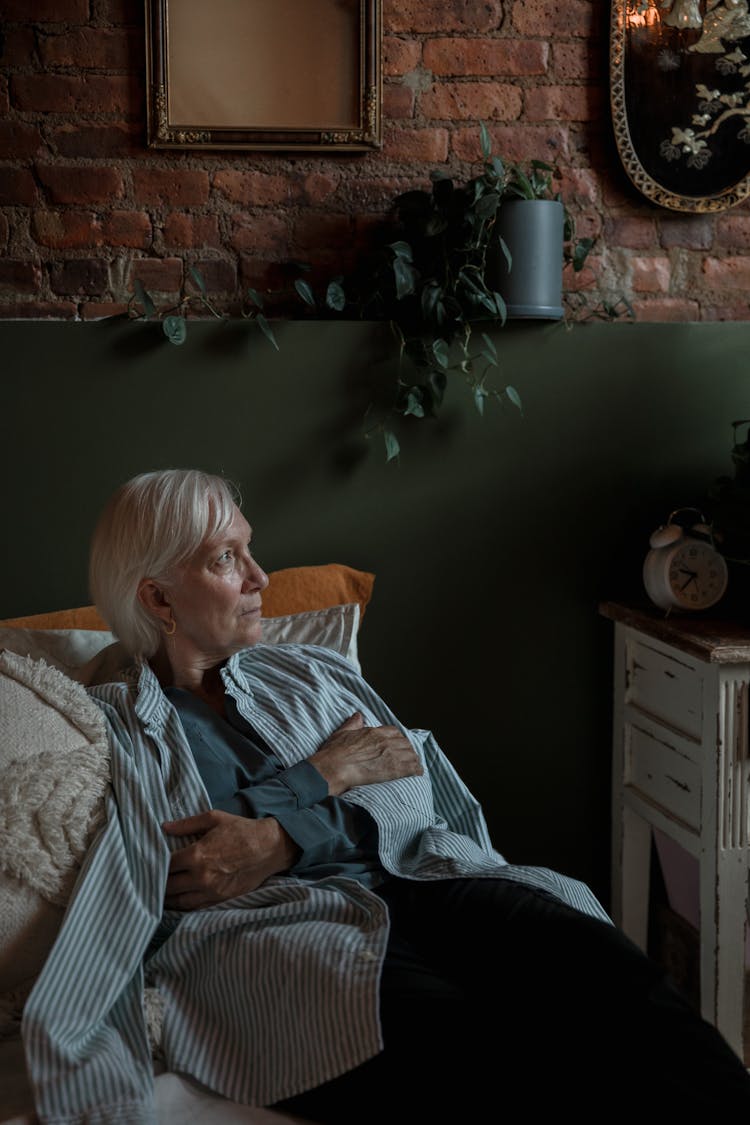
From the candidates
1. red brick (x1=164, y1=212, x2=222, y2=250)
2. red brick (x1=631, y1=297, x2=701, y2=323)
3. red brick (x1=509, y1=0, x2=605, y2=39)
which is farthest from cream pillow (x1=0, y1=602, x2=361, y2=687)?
red brick (x1=509, y1=0, x2=605, y2=39)

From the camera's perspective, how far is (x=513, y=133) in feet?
8.02

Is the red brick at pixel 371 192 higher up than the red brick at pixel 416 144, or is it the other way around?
the red brick at pixel 416 144

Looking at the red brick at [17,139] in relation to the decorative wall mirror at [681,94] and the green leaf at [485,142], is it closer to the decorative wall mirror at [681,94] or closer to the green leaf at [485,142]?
the green leaf at [485,142]

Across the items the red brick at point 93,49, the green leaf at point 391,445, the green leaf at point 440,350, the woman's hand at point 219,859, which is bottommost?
the woman's hand at point 219,859

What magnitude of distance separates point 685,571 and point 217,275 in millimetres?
1216

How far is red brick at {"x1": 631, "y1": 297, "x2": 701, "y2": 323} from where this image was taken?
253 cm

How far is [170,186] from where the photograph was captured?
2385 mm

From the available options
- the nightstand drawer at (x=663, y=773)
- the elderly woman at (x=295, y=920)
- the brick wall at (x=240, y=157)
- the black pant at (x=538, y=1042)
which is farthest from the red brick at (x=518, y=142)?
the black pant at (x=538, y=1042)

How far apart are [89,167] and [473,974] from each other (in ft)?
6.13

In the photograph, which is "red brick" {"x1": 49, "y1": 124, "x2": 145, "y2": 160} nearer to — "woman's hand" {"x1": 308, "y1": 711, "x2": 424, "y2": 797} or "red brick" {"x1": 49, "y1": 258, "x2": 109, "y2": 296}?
"red brick" {"x1": 49, "y1": 258, "x2": 109, "y2": 296}

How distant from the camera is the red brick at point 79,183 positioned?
2.36 meters

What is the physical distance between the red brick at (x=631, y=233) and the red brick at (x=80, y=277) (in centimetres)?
116

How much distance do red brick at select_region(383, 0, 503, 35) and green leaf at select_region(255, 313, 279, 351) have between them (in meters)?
0.76

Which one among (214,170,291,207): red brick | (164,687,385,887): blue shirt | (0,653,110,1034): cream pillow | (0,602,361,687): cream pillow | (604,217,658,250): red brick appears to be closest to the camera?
(0,653,110,1034): cream pillow
